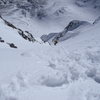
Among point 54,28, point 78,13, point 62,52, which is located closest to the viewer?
point 62,52

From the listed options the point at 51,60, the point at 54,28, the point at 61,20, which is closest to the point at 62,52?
the point at 51,60

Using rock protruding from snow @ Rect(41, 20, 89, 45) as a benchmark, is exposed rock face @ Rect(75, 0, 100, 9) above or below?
below

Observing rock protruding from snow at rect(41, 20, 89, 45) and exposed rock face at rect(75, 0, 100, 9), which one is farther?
exposed rock face at rect(75, 0, 100, 9)

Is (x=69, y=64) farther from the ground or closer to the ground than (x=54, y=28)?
farther from the ground

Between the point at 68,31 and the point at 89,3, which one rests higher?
the point at 68,31

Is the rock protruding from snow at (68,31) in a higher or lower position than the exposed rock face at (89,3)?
higher

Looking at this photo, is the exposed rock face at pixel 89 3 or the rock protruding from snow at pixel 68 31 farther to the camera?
the exposed rock face at pixel 89 3

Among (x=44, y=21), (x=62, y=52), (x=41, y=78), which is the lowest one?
(x=44, y=21)

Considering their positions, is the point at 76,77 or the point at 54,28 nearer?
the point at 76,77

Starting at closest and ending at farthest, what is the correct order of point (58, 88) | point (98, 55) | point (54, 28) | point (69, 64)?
point (58, 88) < point (69, 64) < point (98, 55) < point (54, 28)

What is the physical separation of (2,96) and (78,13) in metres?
175

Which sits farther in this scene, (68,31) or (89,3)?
(89,3)

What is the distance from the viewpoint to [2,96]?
8.58m

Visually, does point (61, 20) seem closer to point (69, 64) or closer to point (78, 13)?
point (78, 13)
